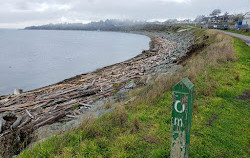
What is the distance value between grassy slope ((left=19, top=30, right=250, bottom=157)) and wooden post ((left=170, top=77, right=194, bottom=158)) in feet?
3.70

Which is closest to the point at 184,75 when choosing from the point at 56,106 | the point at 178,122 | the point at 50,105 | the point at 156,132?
the point at 156,132

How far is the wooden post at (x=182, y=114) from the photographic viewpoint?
2.85m

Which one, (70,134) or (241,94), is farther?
(241,94)

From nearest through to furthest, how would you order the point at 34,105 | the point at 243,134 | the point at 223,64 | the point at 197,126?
the point at 243,134, the point at 197,126, the point at 223,64, the point at 34,105

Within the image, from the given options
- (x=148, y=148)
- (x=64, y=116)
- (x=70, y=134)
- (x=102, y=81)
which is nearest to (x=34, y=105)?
(x=64, y=116)

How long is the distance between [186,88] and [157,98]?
4.64 m

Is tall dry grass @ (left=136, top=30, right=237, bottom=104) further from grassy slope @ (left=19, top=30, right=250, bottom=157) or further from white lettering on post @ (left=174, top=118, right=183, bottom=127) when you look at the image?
white lettering on post @ (left=174, top=118, right=183, bottom=127)

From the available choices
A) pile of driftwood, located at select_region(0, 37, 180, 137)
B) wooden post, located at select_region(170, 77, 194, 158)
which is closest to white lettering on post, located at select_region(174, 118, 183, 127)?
wooden post, located at select_region(170, 77, 194, 158)

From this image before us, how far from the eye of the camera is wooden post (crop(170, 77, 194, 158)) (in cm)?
285

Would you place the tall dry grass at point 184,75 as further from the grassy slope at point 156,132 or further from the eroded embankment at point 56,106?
the eroded embankment at point 56,106

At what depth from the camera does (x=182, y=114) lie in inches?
115

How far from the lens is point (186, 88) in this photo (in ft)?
9.25

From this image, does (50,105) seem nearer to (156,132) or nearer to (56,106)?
(56,106)

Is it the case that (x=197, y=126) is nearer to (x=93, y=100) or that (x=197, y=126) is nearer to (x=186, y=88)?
(x=186, y=88)
